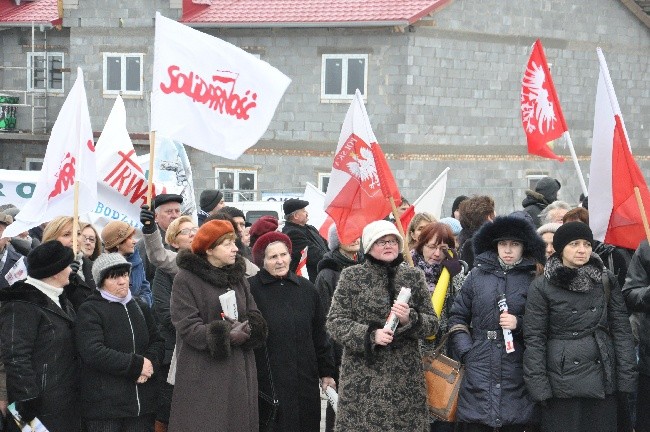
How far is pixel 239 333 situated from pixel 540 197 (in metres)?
5.41

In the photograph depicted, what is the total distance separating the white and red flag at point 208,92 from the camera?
926cm

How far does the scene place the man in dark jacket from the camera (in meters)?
12.1

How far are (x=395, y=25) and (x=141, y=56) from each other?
6.14m

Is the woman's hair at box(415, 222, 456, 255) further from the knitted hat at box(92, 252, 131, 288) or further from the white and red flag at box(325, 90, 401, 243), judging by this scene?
the knitted hat at box(92, 252, 131, 288)

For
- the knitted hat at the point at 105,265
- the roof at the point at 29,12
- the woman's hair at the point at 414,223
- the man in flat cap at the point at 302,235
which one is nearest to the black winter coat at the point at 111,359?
the knitted hat at the point at 105,265

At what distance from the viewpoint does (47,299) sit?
7.75 meters

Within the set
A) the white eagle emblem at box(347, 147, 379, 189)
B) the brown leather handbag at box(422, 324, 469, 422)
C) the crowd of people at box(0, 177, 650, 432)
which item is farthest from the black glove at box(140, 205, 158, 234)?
the brown leather handbag at box(422, 324, 469, 422)

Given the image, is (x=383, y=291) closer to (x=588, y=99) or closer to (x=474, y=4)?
(x=474, y=4)

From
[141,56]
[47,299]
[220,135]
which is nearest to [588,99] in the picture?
[141,56]

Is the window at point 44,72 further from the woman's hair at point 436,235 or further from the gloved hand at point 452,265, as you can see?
the gloved hand at point 452,265

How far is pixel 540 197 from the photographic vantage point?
12.2 meters

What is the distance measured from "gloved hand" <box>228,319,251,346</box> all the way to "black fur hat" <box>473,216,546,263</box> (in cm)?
155

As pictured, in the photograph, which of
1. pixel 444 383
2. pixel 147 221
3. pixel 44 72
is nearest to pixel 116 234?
pixel 147 221

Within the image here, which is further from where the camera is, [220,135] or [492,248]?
[220,135]
